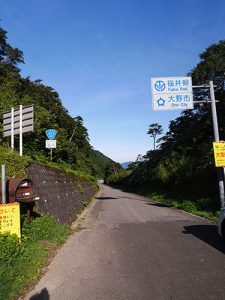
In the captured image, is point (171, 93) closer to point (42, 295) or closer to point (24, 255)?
point (24, 255)

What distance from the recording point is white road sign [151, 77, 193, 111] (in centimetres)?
1684

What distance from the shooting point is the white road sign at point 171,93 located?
663 inches

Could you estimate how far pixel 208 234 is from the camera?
11.6 metres

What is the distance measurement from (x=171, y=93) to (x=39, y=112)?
38.5 ft

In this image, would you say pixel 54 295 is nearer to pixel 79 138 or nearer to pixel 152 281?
pixel 152 281

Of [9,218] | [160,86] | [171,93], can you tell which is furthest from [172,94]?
[9,218]

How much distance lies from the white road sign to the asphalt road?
6.27m

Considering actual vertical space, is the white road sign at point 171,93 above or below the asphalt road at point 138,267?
above

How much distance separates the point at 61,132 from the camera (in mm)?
35500

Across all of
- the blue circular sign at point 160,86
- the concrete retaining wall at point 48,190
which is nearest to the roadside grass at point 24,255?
the concrete retaining wall at point 48,190

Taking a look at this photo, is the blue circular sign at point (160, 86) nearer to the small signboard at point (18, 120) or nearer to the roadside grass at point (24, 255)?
the small signboard at point (18, 120)

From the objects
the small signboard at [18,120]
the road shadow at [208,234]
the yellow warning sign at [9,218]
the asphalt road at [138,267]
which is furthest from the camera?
the small signboard at [18,120]

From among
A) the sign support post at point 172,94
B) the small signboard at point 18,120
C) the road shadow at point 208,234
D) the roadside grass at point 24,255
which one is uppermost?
the sign support post at point 172,94

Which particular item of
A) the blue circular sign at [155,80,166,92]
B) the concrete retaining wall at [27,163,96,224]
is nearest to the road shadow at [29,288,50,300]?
the concrete retaining wall at [27,163,96,224]
